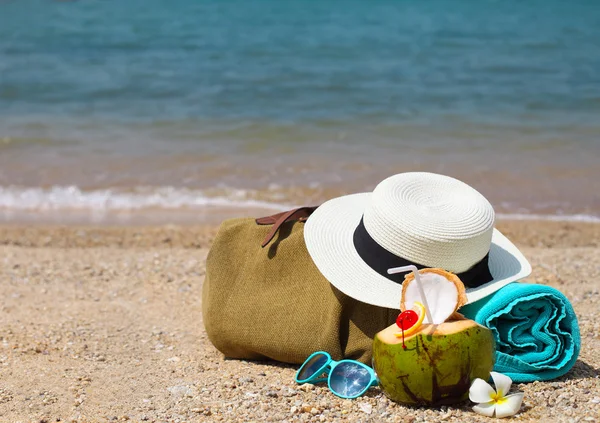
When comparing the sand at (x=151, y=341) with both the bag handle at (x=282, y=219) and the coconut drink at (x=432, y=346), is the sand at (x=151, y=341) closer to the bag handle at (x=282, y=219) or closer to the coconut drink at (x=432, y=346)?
the coconut drink at (x=432, y=346)

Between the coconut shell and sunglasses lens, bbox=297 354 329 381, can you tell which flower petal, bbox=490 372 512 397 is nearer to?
the coconut shell

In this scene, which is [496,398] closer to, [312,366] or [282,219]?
[312,366]

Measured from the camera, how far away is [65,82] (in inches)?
517

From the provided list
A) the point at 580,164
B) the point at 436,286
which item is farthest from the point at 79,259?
the point at 580,164

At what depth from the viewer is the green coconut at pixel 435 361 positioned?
9.71ft

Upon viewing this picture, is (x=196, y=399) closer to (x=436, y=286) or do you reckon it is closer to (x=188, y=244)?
(x=436, y=286)

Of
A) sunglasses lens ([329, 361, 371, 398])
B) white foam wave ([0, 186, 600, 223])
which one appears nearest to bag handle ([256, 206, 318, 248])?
sunglasses lens ([329, 361, 371, 398])

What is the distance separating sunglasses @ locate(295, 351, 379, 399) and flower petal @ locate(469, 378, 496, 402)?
429mm

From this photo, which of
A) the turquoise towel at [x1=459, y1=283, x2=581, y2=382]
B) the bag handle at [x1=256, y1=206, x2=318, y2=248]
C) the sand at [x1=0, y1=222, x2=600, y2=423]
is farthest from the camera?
the bag handle at [x1=256, y1=206, x2=318, y2=248]

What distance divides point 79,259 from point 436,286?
3.73m

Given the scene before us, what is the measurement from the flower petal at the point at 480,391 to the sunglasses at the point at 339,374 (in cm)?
43

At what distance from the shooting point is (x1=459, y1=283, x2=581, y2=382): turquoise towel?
10.8 feet

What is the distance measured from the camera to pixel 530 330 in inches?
132

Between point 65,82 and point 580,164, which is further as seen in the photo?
point 65,82
